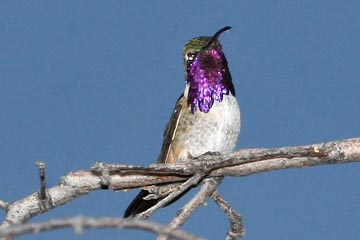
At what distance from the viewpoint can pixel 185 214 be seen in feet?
13.4

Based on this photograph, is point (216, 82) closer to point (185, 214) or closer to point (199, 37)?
point (199, 37)

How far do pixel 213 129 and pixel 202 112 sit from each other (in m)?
0.18

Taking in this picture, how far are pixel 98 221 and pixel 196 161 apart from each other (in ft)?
7.46

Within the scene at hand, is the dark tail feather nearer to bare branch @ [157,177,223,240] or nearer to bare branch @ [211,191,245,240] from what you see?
bare branch @ [211,191,245,240]

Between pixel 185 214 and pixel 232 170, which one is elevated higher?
pixel 232 170

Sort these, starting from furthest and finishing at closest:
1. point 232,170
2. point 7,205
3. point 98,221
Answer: point 232,170 → point 7,205 → point 98,221

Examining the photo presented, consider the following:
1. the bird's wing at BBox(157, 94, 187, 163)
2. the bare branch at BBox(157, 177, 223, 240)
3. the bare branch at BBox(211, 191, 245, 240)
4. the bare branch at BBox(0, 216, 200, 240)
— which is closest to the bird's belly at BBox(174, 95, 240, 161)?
the bird's wing at BBox(157, 94, 187, 163)

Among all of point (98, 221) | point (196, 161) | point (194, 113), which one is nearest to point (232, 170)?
point (196, 161)

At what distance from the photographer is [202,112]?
521cm

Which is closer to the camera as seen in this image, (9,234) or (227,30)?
(9,234)

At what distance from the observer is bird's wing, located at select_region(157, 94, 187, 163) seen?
17.6ft

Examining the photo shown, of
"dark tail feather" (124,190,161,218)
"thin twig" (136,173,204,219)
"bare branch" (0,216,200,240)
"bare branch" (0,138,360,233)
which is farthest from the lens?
"dark tail feather" (124,190,161,218)

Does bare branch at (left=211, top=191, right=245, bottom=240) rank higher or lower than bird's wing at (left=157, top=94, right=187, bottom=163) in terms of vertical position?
lower

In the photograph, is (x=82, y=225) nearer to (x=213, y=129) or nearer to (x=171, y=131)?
(x=213, y=129)
